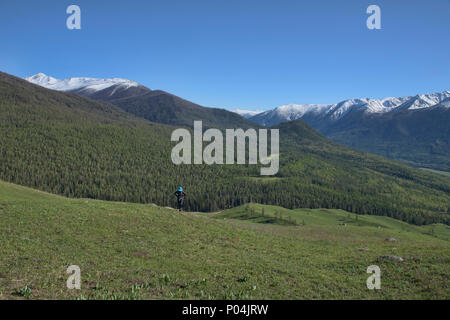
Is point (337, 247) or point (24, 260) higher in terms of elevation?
point (24, 260)

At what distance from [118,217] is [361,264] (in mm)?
29715

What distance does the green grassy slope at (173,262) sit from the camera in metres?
Answer: 18.4

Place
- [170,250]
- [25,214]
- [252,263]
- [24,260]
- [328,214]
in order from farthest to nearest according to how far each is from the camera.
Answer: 1. [328,214]
2. [25,214]
3. [170,250]
4. [252,263]
5. [24,260]

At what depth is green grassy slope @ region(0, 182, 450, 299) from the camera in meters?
18.4

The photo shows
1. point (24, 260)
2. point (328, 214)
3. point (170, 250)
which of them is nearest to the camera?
point (24, 260)

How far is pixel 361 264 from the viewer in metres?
27.0

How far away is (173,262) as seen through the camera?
24.9m

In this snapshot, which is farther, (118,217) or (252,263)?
(118,217)

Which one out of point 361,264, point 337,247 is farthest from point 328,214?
point 361,264
